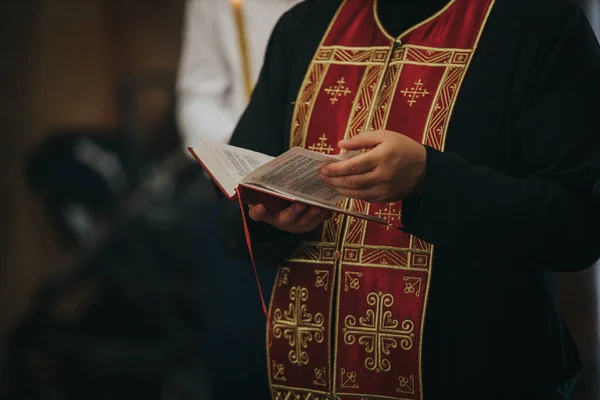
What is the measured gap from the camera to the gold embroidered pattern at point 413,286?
1.92 m

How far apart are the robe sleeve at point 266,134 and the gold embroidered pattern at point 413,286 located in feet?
0.87

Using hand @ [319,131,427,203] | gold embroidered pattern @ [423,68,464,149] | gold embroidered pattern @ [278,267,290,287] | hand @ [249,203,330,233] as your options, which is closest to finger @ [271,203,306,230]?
hand @ [249,203,330,233]

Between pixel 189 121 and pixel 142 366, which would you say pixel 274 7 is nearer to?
pixel 189 121

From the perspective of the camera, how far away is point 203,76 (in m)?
3.37

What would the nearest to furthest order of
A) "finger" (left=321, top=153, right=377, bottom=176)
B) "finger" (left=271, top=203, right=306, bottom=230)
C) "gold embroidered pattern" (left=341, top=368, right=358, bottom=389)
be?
"finger" (left=321, top=153, right=377, bottom=176) → "finger" (left=271, top=203, right=306, bottom=230) → "gold embroidered pattern" (left=341, top=368, right=358, bottom=389)

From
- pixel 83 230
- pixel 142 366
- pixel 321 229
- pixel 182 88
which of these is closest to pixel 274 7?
pixel 182 88

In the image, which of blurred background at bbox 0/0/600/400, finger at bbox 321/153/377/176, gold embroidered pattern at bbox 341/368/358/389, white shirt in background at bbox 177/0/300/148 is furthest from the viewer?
blurred background at bbox 0/0/600/400

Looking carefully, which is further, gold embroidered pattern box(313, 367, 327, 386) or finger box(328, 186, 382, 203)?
gold embroidered pattern box(313, 367, 327, 386)

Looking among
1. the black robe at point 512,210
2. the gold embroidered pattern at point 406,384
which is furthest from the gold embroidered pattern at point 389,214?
the gold embroidered pattern at point 406,384

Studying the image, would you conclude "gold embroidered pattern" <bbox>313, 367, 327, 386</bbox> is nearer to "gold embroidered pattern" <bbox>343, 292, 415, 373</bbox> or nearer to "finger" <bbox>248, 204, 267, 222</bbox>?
"gold embroidered pattern" <bbox>343, 292, 415, 373</bbox>

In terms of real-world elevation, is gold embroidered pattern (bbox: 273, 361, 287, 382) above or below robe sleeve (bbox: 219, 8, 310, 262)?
below

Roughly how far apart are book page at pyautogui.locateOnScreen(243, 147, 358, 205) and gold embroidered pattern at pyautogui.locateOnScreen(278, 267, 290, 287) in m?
0.31

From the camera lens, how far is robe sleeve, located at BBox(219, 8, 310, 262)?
Result: 2014 mm

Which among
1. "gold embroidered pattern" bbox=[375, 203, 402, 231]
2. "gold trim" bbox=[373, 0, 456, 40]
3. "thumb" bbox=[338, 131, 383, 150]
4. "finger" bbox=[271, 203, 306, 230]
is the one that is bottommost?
"gold embroidered pattern" bbox=[375, 203, 402, 231]
